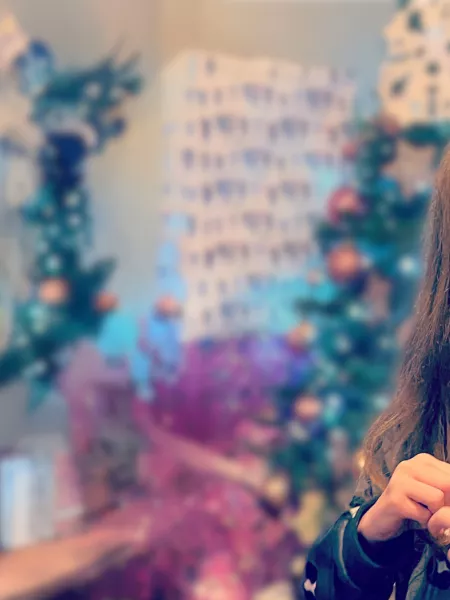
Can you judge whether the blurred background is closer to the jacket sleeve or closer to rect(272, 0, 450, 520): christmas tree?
rect(272, 0, 450, 520): christmas tree

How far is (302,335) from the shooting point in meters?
2.35

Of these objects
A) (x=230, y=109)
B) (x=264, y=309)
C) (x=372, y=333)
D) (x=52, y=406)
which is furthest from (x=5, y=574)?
(x=230, y=109)

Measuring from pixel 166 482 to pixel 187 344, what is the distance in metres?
0.42

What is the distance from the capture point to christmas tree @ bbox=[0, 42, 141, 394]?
223 centimetres

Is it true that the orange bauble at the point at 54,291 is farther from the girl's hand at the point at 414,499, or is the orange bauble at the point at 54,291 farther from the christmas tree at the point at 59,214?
the girl's hand at the point at 414,499

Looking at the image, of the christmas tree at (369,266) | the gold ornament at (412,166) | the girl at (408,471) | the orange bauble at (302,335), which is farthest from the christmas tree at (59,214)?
the girl at (408,471)

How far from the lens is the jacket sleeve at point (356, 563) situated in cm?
82

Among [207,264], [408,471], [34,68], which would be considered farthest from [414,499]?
[34,68]

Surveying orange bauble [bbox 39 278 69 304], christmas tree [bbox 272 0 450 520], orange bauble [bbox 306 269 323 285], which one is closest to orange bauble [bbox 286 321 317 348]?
christmas tree [bbox 272 0 450 520]

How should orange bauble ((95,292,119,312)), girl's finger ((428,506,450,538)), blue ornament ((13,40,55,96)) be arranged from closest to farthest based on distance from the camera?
girl's finger ((428,506,450,538)) → blue ornament ((13,40,55,96)) → orange bauble ((95,292,119,312))

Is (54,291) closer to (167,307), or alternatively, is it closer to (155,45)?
(167,307)

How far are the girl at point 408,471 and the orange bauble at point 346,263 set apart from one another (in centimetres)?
145

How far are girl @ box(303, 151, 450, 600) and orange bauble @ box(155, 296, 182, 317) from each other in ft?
5.05

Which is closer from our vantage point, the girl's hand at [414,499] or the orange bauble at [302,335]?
the girl's hand at [414,499]
